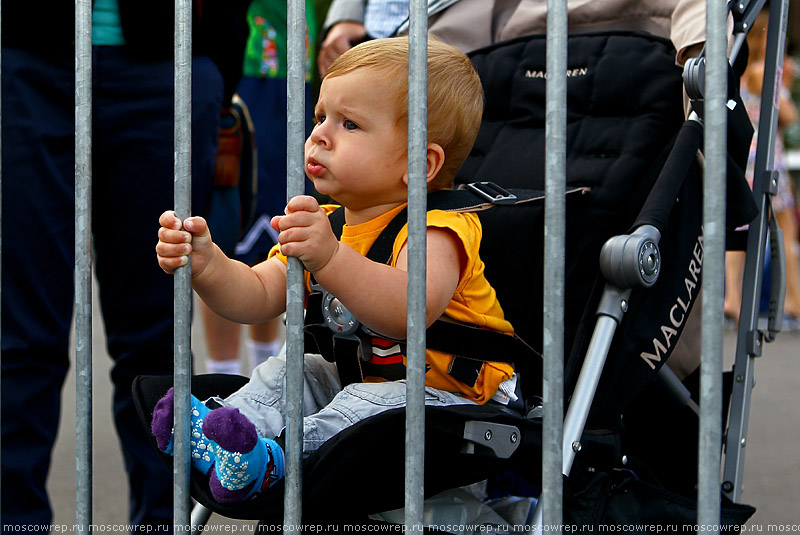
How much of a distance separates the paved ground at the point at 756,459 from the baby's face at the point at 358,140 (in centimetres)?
174

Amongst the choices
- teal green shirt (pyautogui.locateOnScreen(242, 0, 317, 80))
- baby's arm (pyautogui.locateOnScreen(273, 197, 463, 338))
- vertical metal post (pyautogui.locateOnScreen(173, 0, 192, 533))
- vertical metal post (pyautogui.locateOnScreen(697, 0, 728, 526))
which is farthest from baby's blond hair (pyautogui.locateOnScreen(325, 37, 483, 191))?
teal green shirt (pyautogui.locateOnScreen(242, 0, 317, 80))

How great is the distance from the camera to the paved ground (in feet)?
10.5

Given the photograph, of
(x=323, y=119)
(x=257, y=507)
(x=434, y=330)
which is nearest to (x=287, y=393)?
(x=257, y=507)

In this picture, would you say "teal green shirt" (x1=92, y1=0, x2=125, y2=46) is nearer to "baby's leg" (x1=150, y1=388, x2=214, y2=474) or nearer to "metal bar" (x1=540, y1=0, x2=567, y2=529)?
"baby's leg" (x1=150, y1=388, x2=214, y2=474)

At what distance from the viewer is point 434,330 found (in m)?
1.74

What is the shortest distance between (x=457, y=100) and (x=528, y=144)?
0.58 m

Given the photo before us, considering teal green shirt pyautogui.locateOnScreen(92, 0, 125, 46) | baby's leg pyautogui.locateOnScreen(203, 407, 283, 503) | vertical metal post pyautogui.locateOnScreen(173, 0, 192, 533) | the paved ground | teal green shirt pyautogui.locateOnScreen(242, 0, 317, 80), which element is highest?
teal green shirt pyautogui.locateOnScreen(242, 0, 317, 80)

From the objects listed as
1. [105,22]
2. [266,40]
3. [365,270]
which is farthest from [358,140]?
[266,40]

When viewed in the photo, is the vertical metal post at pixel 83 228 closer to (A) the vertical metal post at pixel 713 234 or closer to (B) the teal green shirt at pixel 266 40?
(A) the vertical metal post at pixel 713 234

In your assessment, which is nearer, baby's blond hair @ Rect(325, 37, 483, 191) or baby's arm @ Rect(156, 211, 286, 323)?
baby's arm @ Rect(156, 211, 286, 323)

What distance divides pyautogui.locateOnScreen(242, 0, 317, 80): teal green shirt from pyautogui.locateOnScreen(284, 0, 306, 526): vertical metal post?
2.76 metres

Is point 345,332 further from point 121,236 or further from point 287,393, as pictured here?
point 121,236

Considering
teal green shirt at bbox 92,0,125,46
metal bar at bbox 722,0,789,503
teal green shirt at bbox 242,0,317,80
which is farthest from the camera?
teal green shirt at bbox 242,0,317,80

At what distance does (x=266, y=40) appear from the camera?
13.9 feet
